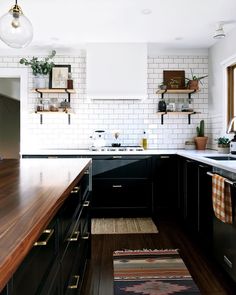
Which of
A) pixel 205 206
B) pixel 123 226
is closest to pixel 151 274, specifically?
pixel 205 206

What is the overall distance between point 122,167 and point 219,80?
1.78 m

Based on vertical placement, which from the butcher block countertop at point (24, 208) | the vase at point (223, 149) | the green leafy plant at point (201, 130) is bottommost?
the butcher block countertop at point (24, 208)

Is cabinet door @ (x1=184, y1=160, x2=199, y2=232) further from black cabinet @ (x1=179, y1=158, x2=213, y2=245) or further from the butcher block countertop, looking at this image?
the butcher block countertop

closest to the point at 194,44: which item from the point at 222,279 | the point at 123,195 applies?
the point at 123,195

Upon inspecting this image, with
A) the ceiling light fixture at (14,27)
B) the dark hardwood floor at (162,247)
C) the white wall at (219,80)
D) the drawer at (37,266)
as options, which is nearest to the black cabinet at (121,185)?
the dark hardwood floor at (162,247)

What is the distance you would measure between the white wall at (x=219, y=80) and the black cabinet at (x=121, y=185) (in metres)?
1.12

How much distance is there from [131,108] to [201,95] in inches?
42.2

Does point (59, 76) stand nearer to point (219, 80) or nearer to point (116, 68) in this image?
point (116, 68)

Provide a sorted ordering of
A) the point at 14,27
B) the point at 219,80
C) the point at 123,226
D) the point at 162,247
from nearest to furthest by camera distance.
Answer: the point at 14,27 → the point at 162,247 → the point at 123,226 → the point at 219,80

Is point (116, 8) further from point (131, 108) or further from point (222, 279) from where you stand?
point (222, 279)

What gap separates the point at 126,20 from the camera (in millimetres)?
3488

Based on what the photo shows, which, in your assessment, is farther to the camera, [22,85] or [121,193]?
[22,85]

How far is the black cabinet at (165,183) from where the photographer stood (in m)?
4.06

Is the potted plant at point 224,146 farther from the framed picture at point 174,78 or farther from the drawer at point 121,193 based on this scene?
the framed picture at point 174,78
